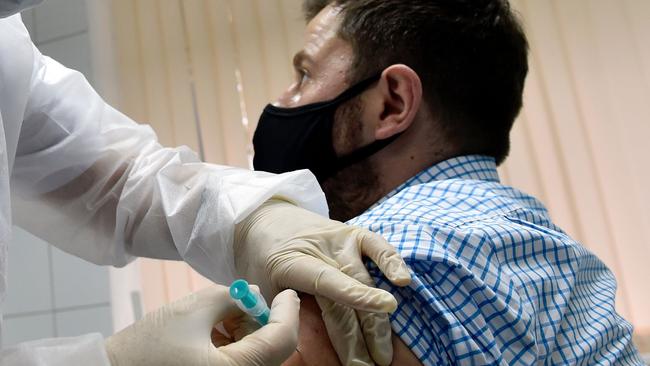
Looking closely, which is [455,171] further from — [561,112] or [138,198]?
[561,112]

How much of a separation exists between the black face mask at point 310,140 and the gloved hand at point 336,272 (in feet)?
1.21

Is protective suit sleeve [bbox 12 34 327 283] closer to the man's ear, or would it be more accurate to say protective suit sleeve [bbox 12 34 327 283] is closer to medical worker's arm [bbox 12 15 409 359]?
medical worker's arm [bbox 12 15 409 359]

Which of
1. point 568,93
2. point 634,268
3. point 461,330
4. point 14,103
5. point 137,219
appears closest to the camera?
point 461,330

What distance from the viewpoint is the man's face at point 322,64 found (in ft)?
4.50

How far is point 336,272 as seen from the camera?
75cm

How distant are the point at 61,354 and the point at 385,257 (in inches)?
16.0

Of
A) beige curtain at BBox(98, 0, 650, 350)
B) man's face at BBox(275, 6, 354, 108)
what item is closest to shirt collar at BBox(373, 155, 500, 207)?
man's face at BBox(275, 6, 354, 108)

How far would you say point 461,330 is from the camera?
0.75 metres

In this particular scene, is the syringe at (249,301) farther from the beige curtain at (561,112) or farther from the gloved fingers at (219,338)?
the beige curtain at (561,112)

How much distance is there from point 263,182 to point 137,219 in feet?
1.09

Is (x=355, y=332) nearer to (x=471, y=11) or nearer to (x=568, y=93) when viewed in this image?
(x=471, y=11)

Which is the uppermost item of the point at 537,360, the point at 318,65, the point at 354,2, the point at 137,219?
the point at 354,2

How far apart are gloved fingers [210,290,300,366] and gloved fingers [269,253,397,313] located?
0.08 meters

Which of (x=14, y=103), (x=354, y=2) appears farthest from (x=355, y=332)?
(x=354, y=2)
